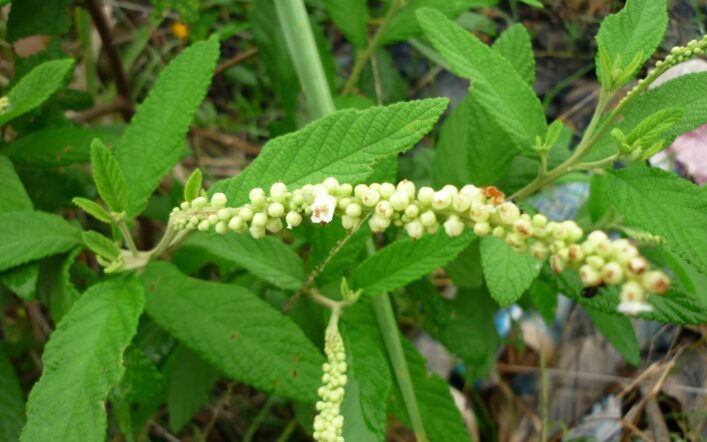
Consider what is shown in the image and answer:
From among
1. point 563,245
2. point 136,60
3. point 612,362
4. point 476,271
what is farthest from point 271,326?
point 136,60

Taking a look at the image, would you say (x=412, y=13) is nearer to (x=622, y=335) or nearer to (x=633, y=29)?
(x=633, y=29)

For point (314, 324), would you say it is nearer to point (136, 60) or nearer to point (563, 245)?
point (563, 245)

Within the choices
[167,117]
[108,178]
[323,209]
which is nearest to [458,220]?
[323,209]

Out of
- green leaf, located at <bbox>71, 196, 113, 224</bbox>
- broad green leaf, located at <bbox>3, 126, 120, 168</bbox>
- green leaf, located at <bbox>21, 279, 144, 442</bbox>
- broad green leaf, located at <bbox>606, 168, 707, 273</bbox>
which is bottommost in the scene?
broad green leaf, located at <bbox>606, 168, 707, 273</bbox>

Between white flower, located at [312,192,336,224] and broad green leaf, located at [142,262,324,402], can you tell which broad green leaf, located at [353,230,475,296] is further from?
white flower, located at [312,192,336,224]

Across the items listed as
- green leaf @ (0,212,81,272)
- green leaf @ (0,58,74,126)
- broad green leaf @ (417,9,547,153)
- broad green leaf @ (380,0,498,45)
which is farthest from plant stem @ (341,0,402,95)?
green leaf @ (0,212,81,272)

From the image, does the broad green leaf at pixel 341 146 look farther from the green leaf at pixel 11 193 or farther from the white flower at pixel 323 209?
the green leaf at pixel 11 193
